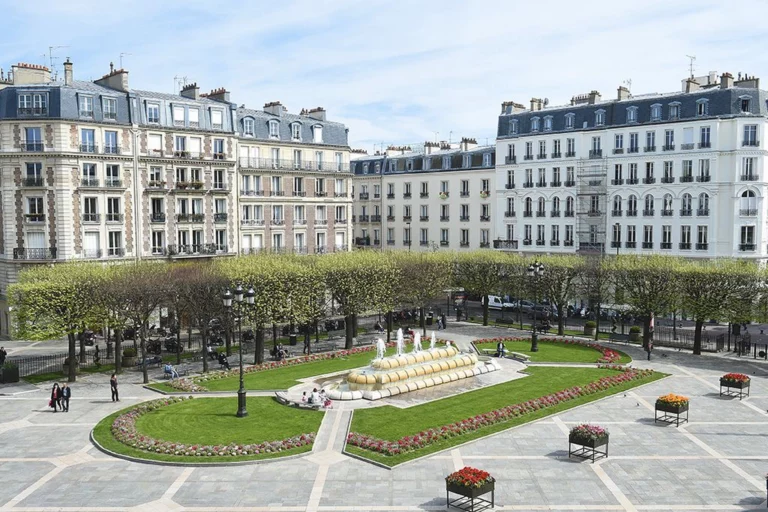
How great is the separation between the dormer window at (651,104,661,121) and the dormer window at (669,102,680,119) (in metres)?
1.22

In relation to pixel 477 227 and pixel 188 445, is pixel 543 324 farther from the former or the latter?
pixel 188 445

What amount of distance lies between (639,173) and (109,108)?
51876 millimetres

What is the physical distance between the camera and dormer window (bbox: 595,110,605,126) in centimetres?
7344

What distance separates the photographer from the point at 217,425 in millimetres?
33281

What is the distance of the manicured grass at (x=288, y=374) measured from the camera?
41688 mm

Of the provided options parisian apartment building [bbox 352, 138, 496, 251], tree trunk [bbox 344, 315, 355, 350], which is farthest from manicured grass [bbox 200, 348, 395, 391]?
parisian apartment building [bbox 352, 138, 496, 251]

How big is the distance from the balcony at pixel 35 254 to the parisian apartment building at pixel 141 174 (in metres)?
0.08

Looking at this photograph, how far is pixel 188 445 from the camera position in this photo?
98.3 feet

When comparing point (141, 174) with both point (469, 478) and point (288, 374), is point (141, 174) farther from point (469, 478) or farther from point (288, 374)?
point (469, 478)

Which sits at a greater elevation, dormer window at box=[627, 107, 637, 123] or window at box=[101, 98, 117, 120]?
dormer window at box=[627, 107, 637, 123]

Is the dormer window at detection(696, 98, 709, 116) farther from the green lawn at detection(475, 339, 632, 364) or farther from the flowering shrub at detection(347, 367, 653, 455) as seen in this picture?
the flowering shrub at detection(347, 367, 653, 455)

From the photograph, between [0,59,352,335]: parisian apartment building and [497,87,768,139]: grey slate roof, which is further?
[497,87,768,139]: grey slate roof

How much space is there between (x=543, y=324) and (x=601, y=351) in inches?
420

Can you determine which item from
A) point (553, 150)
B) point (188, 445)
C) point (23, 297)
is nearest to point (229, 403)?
point (188, 445)
